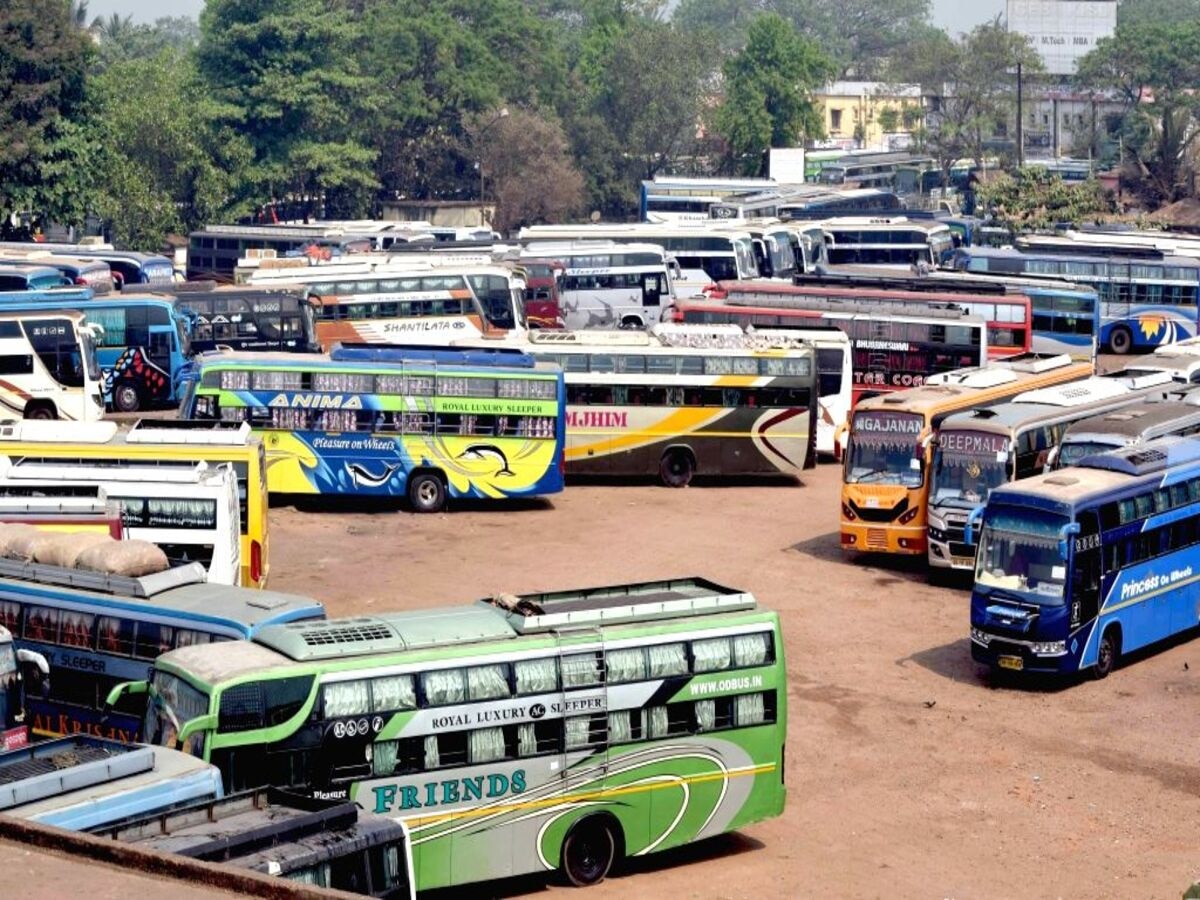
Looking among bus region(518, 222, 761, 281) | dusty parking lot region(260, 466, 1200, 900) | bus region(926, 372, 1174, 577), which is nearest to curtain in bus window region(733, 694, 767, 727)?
dusty parking lot region(260, 466, 1200, 900)

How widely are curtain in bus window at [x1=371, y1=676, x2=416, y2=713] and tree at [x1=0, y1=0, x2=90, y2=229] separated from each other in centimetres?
5365

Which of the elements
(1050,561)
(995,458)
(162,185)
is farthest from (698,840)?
(162,185)

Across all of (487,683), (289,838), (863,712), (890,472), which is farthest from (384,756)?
(890,472)

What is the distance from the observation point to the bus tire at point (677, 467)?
33781 millimetres

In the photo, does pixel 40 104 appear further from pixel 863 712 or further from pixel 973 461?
pixel 863 712

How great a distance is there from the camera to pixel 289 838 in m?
11.7

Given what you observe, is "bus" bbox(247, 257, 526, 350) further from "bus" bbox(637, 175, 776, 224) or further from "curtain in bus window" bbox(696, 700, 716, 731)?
"bus" bbox(637, 175, 776, 224)

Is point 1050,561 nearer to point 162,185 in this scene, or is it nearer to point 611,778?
point 611,778

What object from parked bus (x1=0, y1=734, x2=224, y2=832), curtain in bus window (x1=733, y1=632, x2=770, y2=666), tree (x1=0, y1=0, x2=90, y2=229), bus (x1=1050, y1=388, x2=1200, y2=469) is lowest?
curtain in bus window (x1=733, y1=632, x2=770, y2=666)

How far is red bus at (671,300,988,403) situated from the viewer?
3919cm

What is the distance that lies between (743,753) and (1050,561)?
21.8 ft

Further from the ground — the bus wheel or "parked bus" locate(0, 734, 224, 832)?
"parked bus" locate(0, 734, 224, 832)

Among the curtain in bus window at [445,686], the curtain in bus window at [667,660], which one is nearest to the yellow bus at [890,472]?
the curtain in bus window at [667,660]

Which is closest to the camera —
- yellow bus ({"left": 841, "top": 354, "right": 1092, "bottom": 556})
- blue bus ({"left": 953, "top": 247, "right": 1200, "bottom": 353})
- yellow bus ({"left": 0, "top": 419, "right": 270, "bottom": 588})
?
yellow bus ({"left": 0, "top": 419, "right": 270, "bottom": 588})
